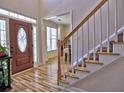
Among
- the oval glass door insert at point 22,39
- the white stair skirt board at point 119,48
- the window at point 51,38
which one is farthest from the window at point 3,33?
the window at point 51,38

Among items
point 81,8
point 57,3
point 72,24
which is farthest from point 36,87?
point 57,3

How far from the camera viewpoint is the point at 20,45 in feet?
18.3

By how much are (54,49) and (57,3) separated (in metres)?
4.76

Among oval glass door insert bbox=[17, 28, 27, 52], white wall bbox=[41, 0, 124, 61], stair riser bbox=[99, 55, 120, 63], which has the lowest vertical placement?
stair riser bbox=[99, 55, 120, 63]

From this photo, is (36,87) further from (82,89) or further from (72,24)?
(72,24)

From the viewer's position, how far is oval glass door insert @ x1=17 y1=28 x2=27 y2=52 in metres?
5.53

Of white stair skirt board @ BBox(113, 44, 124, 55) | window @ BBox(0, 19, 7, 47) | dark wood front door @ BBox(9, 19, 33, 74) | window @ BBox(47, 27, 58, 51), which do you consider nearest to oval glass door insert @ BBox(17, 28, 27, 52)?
dark wood front door @ BBox(9, 19, 33, 74)

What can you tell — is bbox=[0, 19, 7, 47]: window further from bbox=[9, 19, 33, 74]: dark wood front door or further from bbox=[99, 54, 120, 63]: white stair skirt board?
bbox=[99, 54, 120, 63]: white stair skirt board

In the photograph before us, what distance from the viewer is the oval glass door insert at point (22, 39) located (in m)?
5.53

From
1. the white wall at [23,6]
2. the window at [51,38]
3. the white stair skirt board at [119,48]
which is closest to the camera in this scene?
the white stair skirt board at [119,48]

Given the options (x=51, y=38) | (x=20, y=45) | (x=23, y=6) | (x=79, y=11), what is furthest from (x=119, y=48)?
(x=51, y=38)

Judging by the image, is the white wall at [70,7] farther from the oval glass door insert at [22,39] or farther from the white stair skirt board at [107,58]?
Answer: the white stair skirt board at [107,58]

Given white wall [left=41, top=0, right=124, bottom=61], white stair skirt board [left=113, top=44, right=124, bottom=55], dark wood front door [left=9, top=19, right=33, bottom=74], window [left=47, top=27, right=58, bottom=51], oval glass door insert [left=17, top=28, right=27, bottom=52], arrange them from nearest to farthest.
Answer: white stair skirt board [left=113, top=44, right=124, bottom=55], white wall [left=41, top=0, right=124, bottom=61], dark wood front door [left=9, top=19, right=33, bottom=74], oval glass door insert [left=17, top=28, right=27, bottom=52], window [left=47, top=27, right=58, bottom=51]

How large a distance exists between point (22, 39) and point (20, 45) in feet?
0.91
